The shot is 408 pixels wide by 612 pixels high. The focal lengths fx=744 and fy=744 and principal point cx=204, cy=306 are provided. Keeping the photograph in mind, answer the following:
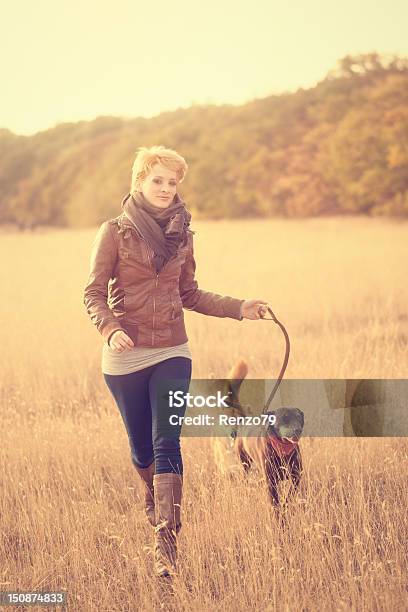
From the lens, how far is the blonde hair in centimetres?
295

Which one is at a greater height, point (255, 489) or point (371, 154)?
point (371, 154)

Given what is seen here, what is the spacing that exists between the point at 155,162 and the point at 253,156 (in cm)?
2270

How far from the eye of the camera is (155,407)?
2848 millimetres

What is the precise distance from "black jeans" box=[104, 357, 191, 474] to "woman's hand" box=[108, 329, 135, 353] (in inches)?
8.4

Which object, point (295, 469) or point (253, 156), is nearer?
point (295, 469)

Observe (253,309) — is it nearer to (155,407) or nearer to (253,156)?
(155,407)

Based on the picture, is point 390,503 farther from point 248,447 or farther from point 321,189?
point 321,189

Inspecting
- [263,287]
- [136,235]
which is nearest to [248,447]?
[136,235]

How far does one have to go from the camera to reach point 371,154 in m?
19.4

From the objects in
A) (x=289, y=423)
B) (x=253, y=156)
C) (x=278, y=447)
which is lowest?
(x=278, y=447)

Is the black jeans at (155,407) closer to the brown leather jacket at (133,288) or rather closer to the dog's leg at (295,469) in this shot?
the brown leather jacket at (133,288)

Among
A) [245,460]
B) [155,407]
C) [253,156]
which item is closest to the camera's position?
[155,407]

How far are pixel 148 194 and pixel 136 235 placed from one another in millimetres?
179

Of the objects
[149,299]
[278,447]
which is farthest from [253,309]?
[278,447]
